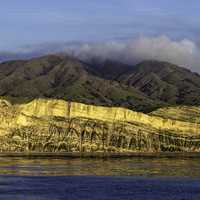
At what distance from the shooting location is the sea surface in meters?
91.8

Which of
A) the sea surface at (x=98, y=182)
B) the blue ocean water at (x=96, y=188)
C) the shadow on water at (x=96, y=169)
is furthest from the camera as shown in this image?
the shadow on water at (x=96, y=169)

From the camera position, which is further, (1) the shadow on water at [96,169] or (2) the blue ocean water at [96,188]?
(1) the shadow on water at [96,169]

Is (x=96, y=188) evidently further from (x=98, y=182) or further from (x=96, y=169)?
(x=96, y=169)

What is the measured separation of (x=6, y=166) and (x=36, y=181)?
110ft

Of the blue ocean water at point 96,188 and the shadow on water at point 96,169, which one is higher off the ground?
the shadow on water at point 96,169

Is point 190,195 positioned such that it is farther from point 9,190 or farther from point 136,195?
point 9,190

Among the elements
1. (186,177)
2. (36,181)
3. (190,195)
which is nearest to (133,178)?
(186,177)

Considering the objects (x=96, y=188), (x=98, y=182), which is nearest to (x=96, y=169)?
(x=98, y=182)

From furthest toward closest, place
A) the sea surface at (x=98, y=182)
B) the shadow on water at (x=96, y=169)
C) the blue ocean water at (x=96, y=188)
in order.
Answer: the shadow on water at (x=96, y=169) → the sea surface at (x=98, y=182) → the blue ocean water at (x=96, y=188)

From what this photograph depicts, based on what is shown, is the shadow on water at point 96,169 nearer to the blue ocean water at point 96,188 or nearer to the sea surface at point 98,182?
the sea surface at point 98,182

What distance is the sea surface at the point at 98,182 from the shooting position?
91812 millimetres

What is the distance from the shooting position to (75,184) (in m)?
106

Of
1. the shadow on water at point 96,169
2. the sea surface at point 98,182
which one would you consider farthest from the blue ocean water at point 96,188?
the shadow on water at point 96,169

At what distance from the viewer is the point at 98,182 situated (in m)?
108
